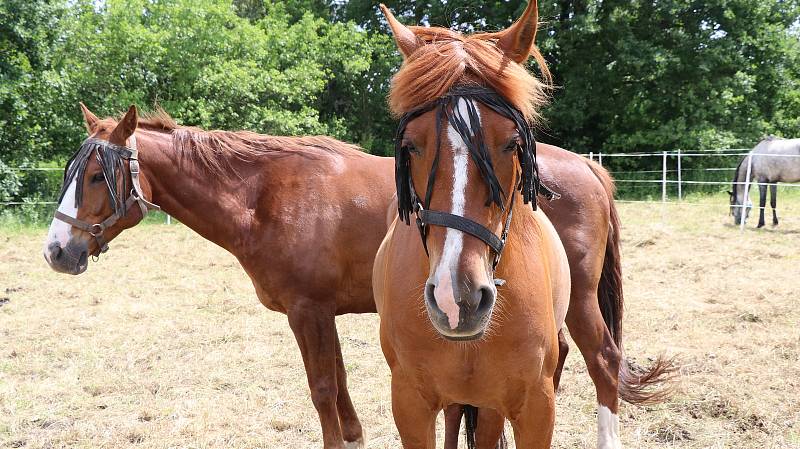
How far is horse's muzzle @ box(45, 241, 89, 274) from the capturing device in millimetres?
3173

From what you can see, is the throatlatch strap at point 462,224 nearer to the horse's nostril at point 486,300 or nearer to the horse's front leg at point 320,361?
the horse's nostril at point 486,300

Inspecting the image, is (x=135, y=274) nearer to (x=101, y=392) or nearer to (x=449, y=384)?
(x=101, y=392)

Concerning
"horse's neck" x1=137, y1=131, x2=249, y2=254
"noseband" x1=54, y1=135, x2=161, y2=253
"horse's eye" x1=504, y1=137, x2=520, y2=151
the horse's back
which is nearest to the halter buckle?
"noseband" x1=54, y1=135, x2=161, y2=253

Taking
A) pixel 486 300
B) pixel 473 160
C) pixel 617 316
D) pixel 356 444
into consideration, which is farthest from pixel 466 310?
pixel 617 316

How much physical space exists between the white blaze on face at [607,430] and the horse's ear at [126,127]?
297 centimetres

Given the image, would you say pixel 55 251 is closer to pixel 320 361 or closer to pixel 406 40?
pixel 320 361

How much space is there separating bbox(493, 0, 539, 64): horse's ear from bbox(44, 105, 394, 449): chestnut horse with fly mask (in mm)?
1815

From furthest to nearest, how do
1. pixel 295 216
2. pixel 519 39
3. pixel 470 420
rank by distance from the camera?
pixel 295 216
pixel 470 420
pixel 519 39

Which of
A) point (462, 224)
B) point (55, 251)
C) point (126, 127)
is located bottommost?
point (55, 251)

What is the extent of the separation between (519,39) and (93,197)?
8.15 ft

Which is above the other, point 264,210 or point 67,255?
point 264,210

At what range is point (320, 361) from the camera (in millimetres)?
3195

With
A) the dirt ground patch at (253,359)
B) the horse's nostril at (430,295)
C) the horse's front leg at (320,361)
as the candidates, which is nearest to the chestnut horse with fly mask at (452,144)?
the horse's nostril at (430,295)

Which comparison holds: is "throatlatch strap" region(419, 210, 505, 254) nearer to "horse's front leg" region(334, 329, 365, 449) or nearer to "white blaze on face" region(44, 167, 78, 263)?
"horse's front leg" region(334, 329, 365, 449)
